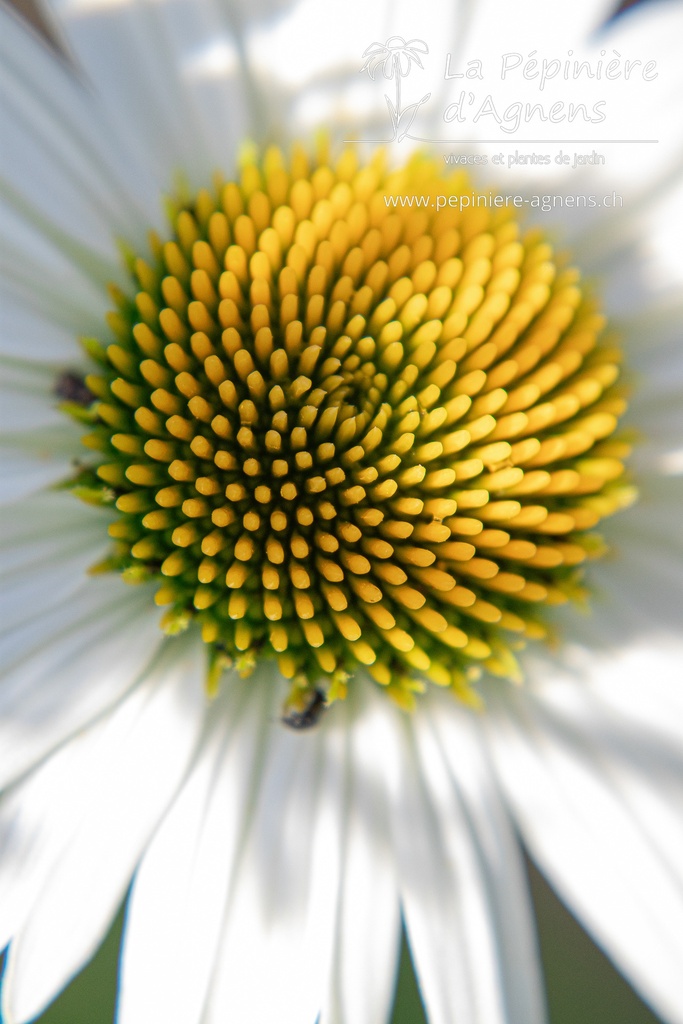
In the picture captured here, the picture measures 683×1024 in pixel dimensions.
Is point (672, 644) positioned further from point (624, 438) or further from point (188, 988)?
point (188, 988)

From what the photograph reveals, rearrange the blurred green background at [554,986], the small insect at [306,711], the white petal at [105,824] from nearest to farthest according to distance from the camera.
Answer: the white petal at [105,824] → the small insect at [306,711] → the blurred green background at [554,986]

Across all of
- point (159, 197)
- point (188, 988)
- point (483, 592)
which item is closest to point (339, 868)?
point (188, 988)

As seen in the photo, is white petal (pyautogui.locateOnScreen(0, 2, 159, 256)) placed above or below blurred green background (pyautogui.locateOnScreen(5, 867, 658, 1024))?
above

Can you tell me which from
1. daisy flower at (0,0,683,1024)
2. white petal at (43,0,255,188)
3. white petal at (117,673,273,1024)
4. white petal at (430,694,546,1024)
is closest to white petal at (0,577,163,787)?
daisy flower at (0,0,683,1024)

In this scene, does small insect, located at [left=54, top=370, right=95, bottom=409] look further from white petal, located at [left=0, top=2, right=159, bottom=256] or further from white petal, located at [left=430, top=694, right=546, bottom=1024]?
white petal, located at [left=430, top=694, right=546, bottom=1024]

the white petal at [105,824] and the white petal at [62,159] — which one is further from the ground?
the white petal at [62,159]

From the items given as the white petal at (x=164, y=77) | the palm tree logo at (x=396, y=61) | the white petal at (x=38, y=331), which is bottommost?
the white petal at (x=38, y=331)

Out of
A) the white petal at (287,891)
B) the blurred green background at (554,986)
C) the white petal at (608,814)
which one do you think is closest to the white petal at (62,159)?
the white petal at (287,891)

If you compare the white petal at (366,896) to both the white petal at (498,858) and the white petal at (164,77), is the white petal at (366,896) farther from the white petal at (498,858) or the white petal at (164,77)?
the white petal at (164,77)
